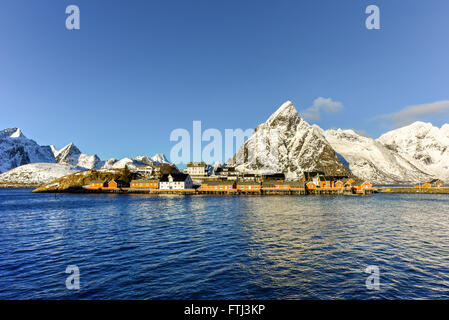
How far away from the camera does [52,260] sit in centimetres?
2188

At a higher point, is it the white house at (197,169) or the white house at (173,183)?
the white house at (197,169)

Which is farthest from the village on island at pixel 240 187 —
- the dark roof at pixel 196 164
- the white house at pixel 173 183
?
the dark roof at pixel 196 164

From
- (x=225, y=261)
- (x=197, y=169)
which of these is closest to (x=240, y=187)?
(x=197, y=169)

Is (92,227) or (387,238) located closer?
(387,238)

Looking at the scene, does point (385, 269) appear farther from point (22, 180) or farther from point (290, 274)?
point (22, 180)

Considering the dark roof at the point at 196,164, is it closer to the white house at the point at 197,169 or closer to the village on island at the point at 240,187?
the white house at the point at 197,169

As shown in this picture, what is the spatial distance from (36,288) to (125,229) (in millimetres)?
18436

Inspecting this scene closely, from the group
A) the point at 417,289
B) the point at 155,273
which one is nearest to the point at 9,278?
the point at 155,273

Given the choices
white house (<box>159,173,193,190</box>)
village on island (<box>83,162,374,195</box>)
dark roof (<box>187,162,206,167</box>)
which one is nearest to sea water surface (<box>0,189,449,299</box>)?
village on island (<box>83,162,374,195</box>)

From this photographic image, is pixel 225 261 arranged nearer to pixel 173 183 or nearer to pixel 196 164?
pixel 173 183

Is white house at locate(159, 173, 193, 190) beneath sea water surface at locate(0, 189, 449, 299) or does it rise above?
above

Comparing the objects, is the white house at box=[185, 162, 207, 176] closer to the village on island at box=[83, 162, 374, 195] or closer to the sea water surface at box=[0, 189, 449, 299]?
the village on island at box=[83, 162, 374, 195]

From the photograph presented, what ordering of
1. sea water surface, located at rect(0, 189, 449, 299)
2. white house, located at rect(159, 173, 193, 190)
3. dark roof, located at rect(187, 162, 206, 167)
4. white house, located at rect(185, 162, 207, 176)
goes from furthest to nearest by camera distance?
1. dark roof, located at rect(187, 162, 206, 167)
2. white house, located at rect(185, 162, 207, 176)
3. white house, located at rect(159, 173, 193, 190)
4. sea water surface, located at rect(0, 189, 449, 299)
